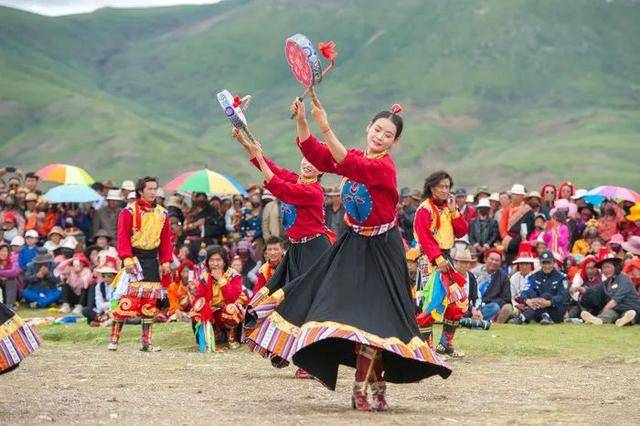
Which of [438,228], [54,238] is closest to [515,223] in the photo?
[438,228]

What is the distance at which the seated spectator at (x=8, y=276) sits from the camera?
18469 mm

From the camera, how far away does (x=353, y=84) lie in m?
79.6

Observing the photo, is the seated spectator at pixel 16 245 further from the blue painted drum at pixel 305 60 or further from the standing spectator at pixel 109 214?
the blue painted drum at pixel 305 60

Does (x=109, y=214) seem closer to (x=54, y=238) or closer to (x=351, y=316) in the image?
(x=54, y=238)

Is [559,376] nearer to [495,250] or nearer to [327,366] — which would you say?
[327,366]

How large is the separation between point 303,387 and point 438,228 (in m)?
2.41

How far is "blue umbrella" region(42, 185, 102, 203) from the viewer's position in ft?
64.1

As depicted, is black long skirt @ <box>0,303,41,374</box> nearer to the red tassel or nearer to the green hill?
the red tassel

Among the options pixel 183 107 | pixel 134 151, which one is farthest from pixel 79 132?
pixel 183 107

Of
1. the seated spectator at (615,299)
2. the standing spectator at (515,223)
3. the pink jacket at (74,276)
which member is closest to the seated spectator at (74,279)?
the pink jacket at (74,276)

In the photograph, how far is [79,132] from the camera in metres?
60.2

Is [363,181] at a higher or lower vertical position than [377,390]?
higher

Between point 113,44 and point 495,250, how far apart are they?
80.3 meters

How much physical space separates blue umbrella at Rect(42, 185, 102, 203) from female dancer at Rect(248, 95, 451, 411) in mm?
12112
